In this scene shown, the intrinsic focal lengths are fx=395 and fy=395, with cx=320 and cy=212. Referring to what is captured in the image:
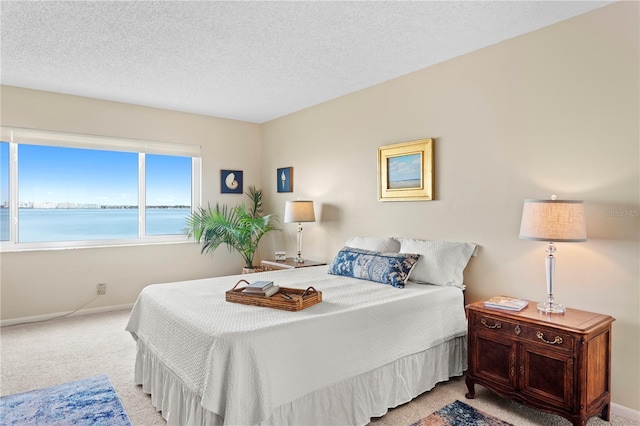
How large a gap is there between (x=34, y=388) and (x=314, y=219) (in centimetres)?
291

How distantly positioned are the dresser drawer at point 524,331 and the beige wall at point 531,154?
52 centimetres

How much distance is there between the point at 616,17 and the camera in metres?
2.43

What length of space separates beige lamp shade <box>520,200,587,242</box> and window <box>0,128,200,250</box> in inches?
169

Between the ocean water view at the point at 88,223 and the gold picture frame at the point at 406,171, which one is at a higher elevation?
the gold picture frame at the point at 406,171

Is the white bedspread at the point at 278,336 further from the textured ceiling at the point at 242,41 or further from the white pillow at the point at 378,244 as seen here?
the textured ceiling at the point at 242,41

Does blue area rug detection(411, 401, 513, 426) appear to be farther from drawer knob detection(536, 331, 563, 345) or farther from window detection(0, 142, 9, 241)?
window detection(0, 142, 9, 241)

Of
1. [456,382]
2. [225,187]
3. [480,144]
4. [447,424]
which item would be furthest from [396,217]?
[225,187]

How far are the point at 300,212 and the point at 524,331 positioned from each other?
271 cm

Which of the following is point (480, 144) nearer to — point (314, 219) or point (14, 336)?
point (314, 219)

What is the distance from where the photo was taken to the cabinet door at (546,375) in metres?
2.16

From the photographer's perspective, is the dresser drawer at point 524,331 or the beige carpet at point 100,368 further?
the beige carpet at point 100,368

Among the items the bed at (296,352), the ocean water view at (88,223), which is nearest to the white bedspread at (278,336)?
the bed at (296,352)

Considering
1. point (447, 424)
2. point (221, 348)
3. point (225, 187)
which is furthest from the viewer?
point (225, 187)

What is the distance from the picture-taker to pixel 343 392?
221 centimetres
